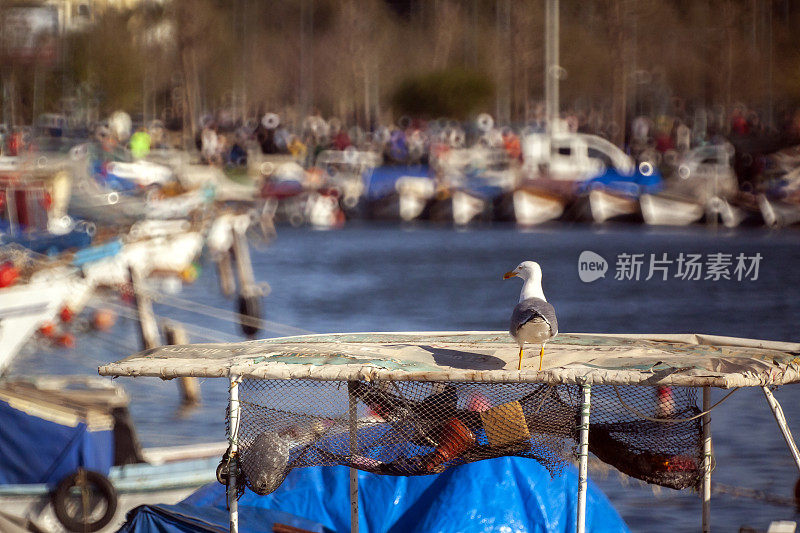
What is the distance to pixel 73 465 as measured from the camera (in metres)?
9.86

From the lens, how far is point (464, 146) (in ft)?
160

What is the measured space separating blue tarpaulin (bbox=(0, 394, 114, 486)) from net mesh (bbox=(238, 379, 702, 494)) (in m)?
3.43

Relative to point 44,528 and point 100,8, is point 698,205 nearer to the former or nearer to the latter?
point 100,8

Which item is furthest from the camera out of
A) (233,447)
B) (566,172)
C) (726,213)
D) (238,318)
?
(566,172)

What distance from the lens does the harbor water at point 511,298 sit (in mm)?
16109

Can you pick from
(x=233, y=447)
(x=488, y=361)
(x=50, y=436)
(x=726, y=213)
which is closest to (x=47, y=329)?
(x=50, y=436)

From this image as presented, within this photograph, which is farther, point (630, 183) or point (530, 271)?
point (630, 183)

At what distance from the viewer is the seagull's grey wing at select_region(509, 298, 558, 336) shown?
614 centimetres

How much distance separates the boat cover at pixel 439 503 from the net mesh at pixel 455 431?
1.06m

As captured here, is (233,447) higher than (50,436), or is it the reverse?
→ (233,447)

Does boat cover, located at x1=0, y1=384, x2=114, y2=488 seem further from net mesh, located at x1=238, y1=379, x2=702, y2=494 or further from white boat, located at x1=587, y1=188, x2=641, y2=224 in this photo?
white boat, located at x1=587, y1=188, x2=641, y2=224

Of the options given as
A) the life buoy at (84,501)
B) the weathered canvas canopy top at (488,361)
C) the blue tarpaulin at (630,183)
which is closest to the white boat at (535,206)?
the blue tarpaulin at (630,183)

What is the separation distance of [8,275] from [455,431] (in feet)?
35.5

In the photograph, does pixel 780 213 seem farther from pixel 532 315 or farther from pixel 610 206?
pixel 532 315
